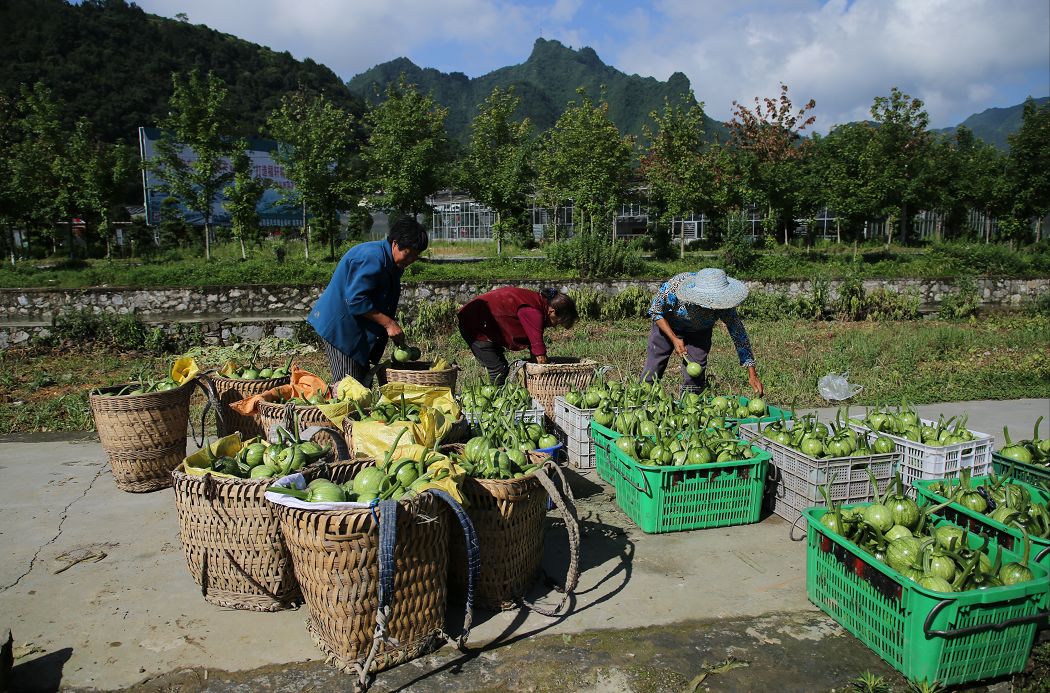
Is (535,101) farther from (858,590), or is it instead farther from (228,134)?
(858,590)

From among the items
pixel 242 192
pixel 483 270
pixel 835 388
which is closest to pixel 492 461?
pixel 835 388

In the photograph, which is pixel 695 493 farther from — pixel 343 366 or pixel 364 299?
pixel 343 366

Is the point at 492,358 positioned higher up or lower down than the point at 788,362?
higher up

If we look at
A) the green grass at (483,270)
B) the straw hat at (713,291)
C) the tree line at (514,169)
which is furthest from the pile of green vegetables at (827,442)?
the tree line at (514,169)

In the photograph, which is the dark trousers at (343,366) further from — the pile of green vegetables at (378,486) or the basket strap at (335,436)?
the pile of green vegetables at (378,486)

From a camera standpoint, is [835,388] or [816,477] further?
[835,388]

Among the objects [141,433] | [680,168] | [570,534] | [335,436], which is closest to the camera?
[570,534]

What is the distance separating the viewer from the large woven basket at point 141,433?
4.88 m

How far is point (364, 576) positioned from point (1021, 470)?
4081 mm

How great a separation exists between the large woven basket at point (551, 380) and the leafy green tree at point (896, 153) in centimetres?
2078

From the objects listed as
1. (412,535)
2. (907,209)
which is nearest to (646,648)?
(412,535)

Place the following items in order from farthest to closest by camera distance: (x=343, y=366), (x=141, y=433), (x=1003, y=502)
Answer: (x=343, y=366) → (x=141, y=433) → (x=1003, y=502)

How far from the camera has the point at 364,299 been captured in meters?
5.17

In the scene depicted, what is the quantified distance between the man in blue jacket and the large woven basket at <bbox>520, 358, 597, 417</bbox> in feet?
4.51
